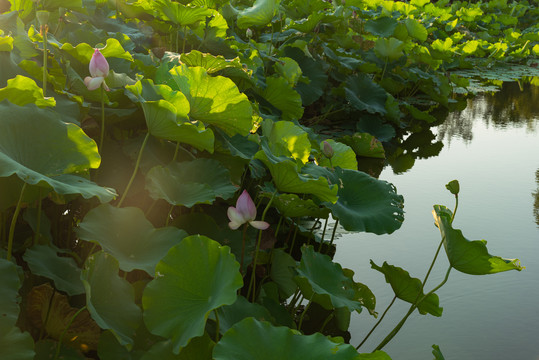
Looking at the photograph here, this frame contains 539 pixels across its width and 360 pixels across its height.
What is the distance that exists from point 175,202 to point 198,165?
0.13 metres

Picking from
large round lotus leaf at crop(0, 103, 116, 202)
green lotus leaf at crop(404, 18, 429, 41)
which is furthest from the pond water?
green lotus leaf at crop(404, 18, 429, 41)

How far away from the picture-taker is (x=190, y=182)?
1056 millimetres

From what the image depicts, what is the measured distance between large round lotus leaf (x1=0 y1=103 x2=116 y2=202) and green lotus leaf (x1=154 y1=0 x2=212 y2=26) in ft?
2.94

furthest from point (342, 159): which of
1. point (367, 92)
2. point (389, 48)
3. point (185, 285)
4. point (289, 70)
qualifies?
point (389, 48)

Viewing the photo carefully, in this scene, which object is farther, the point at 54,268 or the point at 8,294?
the point at 54,268

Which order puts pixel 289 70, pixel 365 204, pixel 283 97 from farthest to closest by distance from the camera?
pixel 289 70, pixel 283 97, pixel 365 204

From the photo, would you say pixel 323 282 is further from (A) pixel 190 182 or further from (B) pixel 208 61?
(B) pixel 208 61

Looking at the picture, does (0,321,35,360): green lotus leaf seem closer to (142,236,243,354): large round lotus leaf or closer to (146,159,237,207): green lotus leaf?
(142,236,243,354): large round lotus leaf

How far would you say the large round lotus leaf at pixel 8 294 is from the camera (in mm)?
691

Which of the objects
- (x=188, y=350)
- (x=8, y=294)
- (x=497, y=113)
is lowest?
(x=497, y=113)

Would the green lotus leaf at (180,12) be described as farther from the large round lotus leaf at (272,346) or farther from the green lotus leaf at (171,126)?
the large round lotus leaf at (272,346)

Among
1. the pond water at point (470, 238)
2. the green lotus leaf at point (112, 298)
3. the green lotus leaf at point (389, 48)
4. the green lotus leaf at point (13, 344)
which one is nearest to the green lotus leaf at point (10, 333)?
the green lotus leaf at point (13, 344)

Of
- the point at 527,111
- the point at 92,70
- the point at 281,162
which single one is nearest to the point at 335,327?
the point at 281,162

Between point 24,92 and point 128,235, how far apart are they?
259 mm
